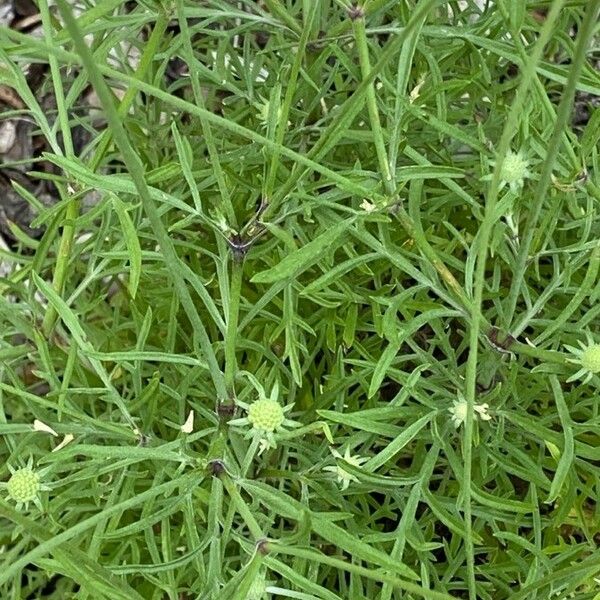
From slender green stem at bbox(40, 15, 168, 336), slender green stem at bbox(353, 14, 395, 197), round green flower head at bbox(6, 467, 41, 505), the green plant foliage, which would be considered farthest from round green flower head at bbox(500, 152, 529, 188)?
round green flower head at bbox(6, 467, 41, 505)

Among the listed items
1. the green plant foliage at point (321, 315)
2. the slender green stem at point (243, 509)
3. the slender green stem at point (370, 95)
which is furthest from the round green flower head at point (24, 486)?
the slender green stem at point (370, 95)

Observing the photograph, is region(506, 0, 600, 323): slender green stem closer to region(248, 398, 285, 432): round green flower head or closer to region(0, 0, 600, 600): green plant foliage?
region(0, 0, 600, 600): green plant foliage

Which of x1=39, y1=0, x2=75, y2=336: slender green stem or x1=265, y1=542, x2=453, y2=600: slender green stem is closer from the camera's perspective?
x1=265, y1=542, x2=453, y2=600: slender green stem

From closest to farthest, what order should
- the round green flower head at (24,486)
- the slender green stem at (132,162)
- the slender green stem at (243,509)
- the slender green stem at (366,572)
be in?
Result: the slender green stem at (132,162) → the slender green stem at (366,572) → the slender green stem at (243,509) → the round green flower head at (24,486)

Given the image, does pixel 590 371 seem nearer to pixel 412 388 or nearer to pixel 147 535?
pixel 412 388

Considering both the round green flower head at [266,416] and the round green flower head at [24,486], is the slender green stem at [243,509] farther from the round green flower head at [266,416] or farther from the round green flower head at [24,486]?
the round green flower head at [24,486]
